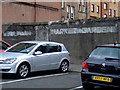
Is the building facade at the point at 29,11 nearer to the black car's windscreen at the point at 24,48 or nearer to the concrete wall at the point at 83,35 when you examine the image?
the concrete wall at the point at 83,35

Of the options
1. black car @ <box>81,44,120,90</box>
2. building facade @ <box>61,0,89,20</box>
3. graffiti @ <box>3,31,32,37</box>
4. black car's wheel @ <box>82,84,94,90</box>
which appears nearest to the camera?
black car @ <box>81,44,120,90</box>

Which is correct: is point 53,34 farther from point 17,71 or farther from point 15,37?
point 17,71

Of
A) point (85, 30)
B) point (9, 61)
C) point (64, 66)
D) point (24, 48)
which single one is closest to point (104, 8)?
point (85, 30)

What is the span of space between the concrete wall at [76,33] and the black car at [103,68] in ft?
23.4

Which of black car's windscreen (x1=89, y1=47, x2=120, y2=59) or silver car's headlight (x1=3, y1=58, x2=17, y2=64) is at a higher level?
black car's windscreen (x1=89, y1=47, x2=120, y2=59)

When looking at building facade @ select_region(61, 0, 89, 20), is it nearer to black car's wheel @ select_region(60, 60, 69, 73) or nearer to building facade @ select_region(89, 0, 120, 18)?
building facade @ select_region(89, 0, 120, 18)

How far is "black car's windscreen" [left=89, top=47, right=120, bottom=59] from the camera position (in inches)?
290

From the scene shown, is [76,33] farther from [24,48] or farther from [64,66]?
[24,48]

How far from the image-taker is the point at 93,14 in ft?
138

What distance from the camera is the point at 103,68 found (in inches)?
281

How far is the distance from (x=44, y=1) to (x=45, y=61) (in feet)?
55.8

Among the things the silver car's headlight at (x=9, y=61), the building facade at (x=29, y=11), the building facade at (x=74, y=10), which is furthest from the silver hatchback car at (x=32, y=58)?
the building facade at (x=74, y=10)

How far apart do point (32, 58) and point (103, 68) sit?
4.05m

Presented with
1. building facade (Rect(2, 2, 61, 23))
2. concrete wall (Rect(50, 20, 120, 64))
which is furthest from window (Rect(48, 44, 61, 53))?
building facade (Rect(2, 2, 61, 23))
